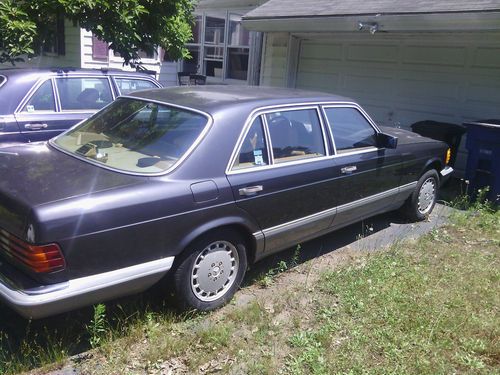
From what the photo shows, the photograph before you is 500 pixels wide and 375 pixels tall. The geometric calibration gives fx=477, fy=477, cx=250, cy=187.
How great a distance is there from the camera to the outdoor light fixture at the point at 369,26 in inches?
295

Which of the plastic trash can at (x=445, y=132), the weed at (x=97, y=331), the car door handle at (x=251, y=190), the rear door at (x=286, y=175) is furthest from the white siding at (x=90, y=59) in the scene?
the weed at (x=97, y=331)

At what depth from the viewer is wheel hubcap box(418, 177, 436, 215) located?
568 cm

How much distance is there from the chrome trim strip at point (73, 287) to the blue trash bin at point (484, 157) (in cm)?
497

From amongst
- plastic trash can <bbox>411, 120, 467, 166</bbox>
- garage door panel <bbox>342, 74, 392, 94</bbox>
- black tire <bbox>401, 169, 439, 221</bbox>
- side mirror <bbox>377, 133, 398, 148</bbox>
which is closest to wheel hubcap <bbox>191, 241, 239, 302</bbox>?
side mirror <bbox>377, 133, 398, 148</bbox>

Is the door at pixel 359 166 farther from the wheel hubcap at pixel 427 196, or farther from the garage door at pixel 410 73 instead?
the garage door at pixel 410 73

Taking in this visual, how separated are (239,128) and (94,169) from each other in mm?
1064

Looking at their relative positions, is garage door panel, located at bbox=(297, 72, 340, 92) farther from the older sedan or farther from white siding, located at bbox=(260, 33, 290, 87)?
the older sedan

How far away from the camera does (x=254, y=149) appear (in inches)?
143

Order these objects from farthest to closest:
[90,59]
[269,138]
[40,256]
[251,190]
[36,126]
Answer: [90,59], [36,126], [269,138], [251,190], [40,256]

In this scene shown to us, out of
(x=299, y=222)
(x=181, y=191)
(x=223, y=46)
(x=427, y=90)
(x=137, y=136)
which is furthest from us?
(x=223, y=46)

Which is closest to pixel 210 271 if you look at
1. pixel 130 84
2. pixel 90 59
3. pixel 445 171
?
pixel 445 171

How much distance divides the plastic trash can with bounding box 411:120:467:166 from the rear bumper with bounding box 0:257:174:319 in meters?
5.59

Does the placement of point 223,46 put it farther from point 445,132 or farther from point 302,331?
point 302,331

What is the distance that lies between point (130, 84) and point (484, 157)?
4813 mm
